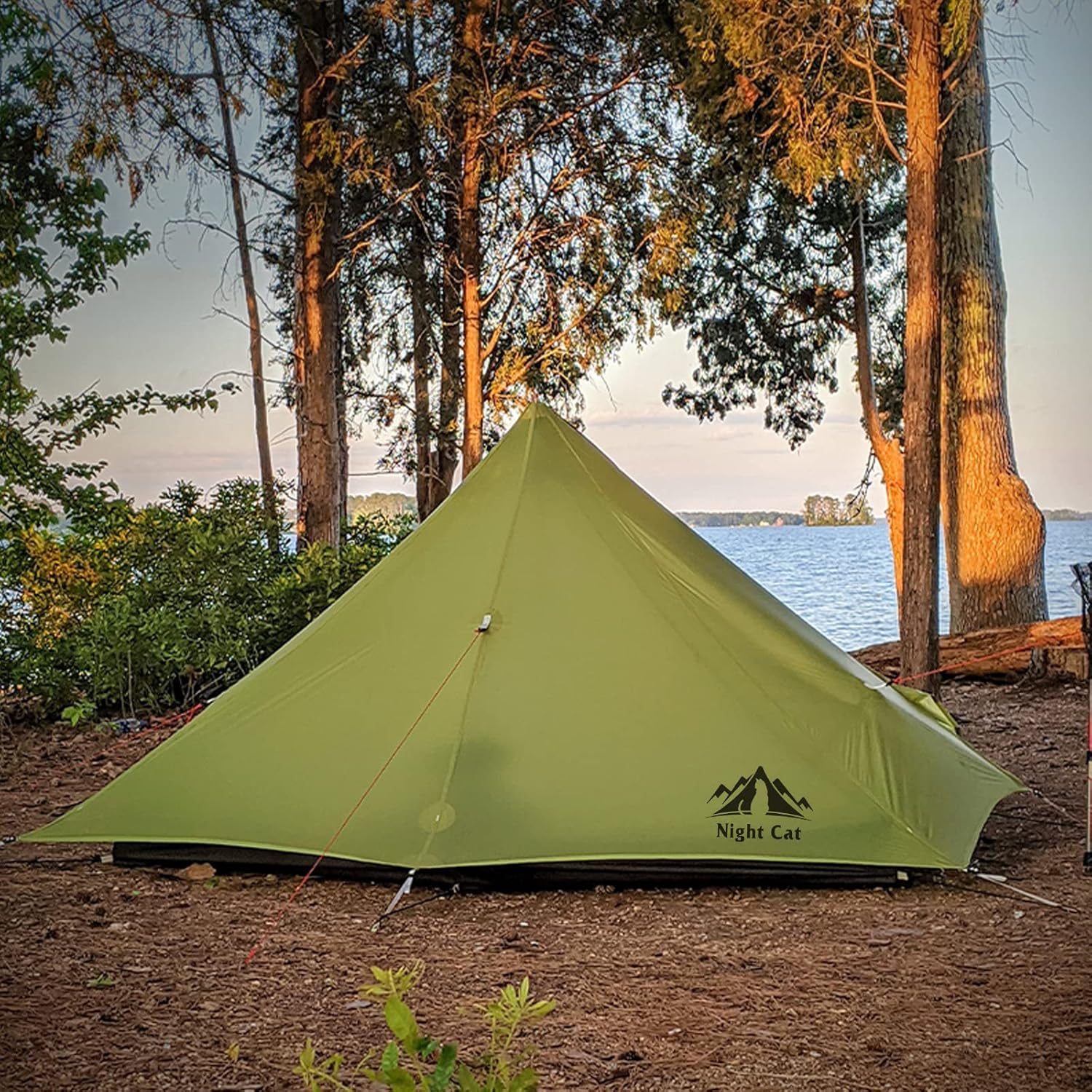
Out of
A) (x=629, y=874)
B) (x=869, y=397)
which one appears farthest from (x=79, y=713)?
(x=869, y=397)

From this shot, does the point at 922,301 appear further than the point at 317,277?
No

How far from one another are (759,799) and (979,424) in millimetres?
6937

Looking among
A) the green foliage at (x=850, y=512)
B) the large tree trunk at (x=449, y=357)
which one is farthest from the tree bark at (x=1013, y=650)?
the large tree trunk at (x=449, y=357)

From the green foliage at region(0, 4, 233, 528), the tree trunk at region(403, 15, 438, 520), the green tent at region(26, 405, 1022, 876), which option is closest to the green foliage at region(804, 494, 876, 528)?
the tree trunk at region(403, 15, 438, 520)

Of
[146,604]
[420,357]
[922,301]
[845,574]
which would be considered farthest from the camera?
[845,574]

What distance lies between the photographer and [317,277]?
10648 mm

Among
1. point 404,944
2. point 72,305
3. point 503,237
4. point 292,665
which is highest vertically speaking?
point 503,237

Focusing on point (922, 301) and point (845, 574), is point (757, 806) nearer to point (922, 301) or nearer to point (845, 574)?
point (922, 301)

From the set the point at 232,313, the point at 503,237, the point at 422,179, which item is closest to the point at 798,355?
the point at 503,237

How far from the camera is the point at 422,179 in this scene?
39.1 ft

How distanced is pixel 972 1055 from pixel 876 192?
477 inches

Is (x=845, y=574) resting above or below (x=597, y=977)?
above

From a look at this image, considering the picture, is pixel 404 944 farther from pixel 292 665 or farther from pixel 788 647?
pixel 788 647

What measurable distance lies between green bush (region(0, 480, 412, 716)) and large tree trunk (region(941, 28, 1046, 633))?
5.12 meters
